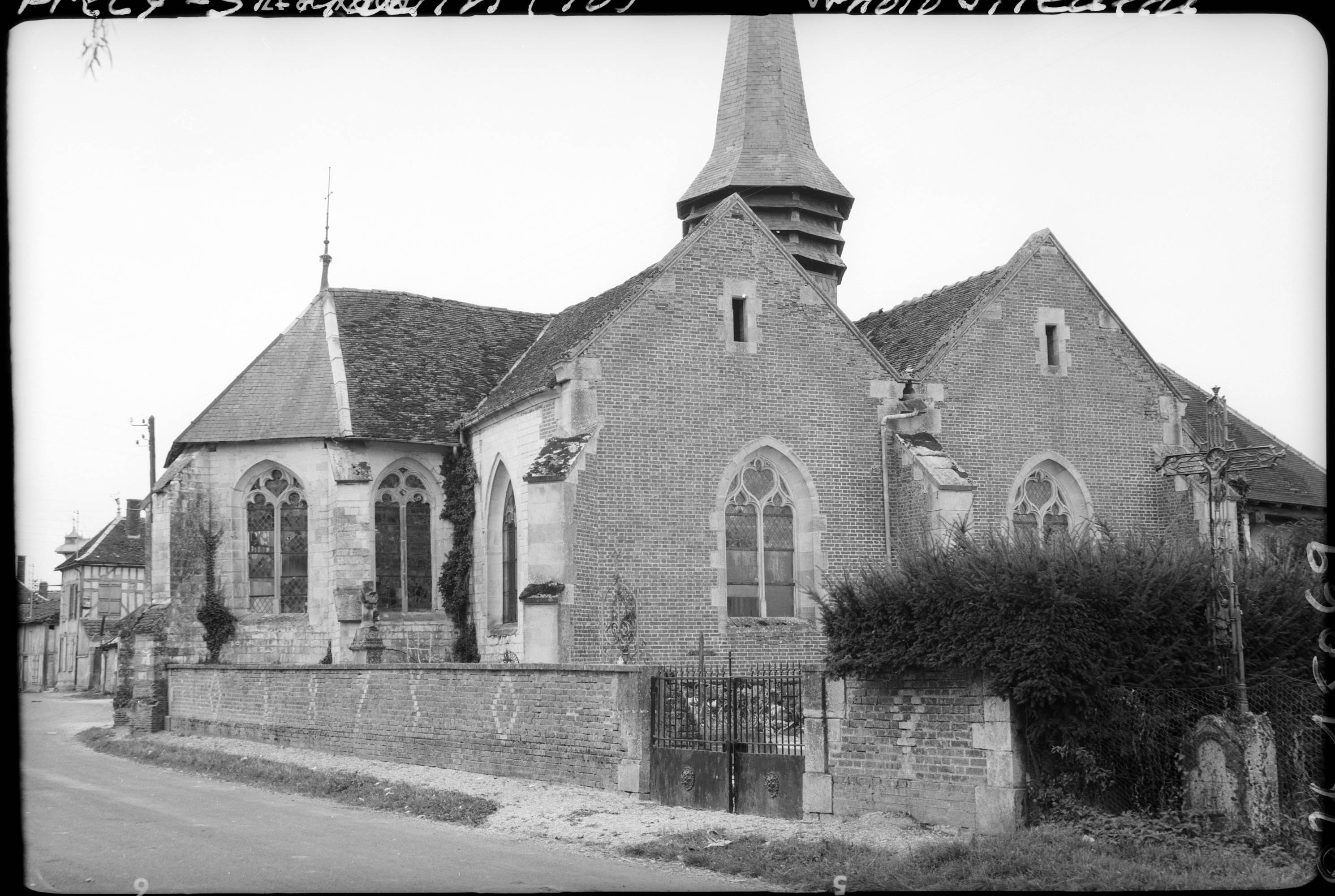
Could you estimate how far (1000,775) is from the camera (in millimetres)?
12781

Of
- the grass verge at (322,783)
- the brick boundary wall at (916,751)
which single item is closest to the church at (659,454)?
the grass verge at (322,783)

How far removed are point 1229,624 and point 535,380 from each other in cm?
1388

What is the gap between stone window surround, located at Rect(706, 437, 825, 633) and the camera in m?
23.0

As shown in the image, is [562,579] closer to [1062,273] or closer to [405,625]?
[405,625]

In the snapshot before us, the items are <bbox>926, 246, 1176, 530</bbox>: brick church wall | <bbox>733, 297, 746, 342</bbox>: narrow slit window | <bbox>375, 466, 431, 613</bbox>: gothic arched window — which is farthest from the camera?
<bbox>375, 466, 431, 613</bbox>: gothic arched window

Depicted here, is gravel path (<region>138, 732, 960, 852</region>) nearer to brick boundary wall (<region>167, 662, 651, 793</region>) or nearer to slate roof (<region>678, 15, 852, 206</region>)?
brick boundary wall (<region>167, 662, 651, 793</region>)

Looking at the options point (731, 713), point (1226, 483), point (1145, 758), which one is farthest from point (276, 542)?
point (1145, 758)

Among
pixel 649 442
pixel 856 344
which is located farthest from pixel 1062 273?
pixel 649 442

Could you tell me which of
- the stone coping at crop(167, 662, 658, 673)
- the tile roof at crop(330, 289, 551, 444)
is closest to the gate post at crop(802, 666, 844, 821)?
the stone coping at crop(167, 662, 658, 673)

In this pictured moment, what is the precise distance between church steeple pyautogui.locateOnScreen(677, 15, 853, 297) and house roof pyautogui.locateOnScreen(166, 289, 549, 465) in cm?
585

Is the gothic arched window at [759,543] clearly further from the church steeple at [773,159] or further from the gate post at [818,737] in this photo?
the church steeple at [773,159]

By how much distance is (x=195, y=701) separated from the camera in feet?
87.7

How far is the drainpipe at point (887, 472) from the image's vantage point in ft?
78.8

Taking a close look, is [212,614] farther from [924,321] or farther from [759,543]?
[924,321]
